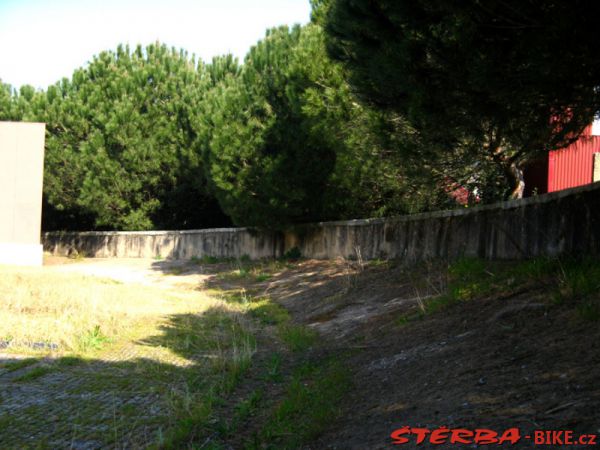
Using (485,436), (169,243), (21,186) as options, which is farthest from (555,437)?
(169,243)

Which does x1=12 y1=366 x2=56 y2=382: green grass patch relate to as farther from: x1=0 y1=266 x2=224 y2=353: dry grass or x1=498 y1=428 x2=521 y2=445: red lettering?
x1=498 y1=428 x2=521 y2=445: red lettering

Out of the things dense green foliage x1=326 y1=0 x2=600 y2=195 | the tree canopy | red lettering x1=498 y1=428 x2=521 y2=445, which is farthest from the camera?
the tree canopy

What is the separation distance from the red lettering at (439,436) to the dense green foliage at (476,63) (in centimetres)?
328

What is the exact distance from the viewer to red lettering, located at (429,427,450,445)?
403 cm

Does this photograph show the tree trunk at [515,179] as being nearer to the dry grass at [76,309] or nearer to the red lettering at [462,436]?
the dry grass at [76,309]

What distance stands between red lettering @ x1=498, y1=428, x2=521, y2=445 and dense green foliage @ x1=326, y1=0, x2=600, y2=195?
327 centimetres

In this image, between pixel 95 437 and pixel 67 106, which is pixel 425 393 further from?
pixel 67 106

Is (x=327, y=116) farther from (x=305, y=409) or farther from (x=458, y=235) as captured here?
(x=305, y=409)

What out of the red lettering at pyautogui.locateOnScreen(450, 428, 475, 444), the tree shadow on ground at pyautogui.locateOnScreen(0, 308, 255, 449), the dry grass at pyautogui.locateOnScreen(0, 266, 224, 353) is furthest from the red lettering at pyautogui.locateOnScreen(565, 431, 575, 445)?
the dry grass at pyautogui.locateOnScreen(0, 266, 224, 353)

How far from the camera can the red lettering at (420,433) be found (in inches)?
163

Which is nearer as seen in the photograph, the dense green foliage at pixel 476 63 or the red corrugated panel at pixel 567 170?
the dense green foliage at pixel 476 63

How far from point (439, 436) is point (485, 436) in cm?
30

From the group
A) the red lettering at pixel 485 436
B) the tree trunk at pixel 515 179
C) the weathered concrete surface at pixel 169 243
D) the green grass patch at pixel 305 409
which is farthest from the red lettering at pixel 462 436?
the weathered concrete surface at pixel 169 243

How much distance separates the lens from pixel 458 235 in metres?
10.5
